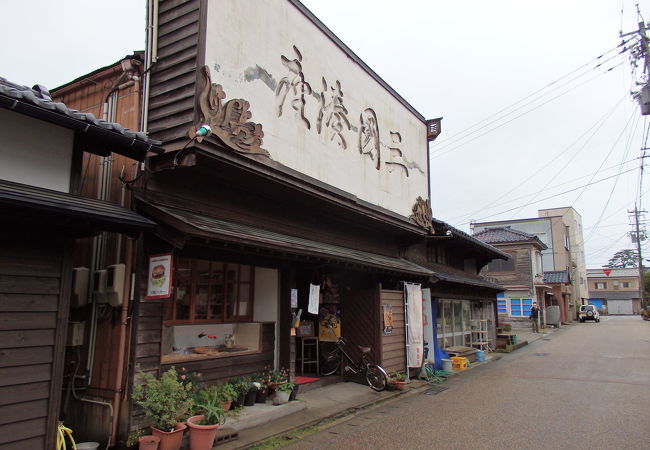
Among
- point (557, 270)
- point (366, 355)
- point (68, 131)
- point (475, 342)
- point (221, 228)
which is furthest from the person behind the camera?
point (557, 270)

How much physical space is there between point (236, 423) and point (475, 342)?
15.7 meters

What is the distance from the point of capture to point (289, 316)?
9.85m

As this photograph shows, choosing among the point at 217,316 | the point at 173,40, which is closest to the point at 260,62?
the point at 173,40

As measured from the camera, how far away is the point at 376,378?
11.6 m

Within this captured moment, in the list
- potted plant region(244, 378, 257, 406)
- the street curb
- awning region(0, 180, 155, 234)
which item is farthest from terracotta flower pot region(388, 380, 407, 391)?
awning region(0, 180, 155, 234)

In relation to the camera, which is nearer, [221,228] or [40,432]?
[40,432]

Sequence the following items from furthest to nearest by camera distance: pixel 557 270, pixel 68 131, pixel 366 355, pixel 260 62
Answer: pixel 557 270 → pixel 366 355 → pixel 260 62 → pixel 68 131

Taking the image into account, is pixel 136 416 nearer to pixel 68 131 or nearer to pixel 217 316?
pixel 217 316

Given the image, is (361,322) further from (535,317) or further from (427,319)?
(535,317)

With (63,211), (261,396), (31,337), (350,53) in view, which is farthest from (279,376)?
(350,53)

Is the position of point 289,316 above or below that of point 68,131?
below

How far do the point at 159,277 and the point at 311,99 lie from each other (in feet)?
18.5

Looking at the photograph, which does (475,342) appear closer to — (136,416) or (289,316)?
(289,316)

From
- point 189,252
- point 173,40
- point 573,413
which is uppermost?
point 173,40
